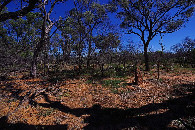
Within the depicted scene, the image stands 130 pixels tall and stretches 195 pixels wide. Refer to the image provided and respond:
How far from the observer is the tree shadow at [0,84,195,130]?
468 cm

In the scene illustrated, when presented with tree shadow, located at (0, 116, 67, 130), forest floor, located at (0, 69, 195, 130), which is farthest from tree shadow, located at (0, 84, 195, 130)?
tree shadow, located at (0, 116, 67, 130)

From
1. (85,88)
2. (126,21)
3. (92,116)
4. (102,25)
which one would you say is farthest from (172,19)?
(92,116)

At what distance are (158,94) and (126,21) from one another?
1329 centimetres

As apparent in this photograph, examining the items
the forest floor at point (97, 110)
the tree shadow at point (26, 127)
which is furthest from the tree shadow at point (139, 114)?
the tree shadow at point (26, 127)

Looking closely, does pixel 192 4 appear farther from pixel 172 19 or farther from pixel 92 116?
pixel 92 116

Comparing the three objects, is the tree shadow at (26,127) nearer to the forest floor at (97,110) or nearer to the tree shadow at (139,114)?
the forest floor at (97,110)

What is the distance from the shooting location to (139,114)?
17.5 feet

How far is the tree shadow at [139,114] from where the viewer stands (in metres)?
4.68

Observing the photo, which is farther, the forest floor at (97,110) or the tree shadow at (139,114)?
the forest floor at (97,110)

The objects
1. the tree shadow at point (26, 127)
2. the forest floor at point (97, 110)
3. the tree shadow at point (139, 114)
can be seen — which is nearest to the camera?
the tree shadow at point (139, 114)

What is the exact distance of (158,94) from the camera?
24.8 ft

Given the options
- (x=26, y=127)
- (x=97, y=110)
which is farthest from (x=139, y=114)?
(x=26, y=127)

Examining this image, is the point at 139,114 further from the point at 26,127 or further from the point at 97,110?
the point at 26,127

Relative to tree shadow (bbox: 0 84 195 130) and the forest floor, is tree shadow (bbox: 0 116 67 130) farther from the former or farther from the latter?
tree shadow (bbox: 0 84 195 130)
